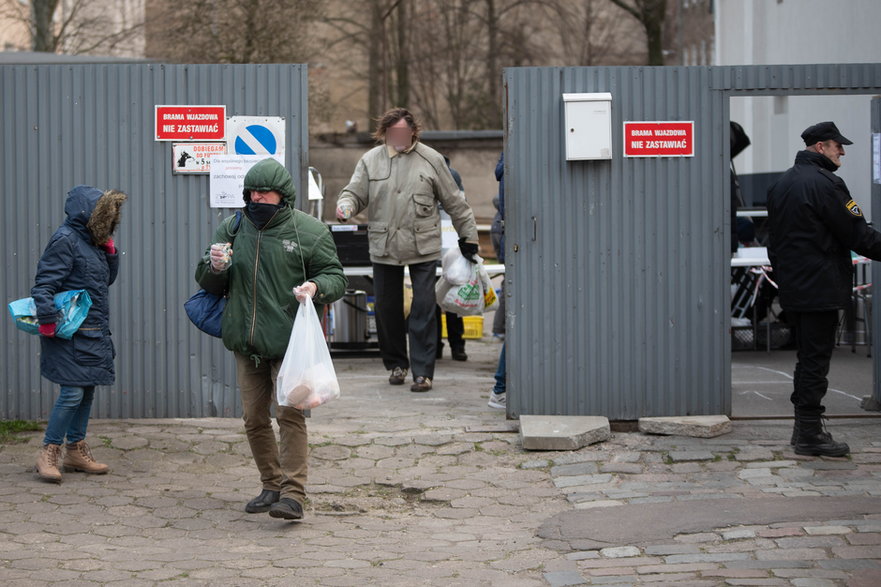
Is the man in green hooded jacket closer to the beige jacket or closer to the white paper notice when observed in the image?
the white paper notice

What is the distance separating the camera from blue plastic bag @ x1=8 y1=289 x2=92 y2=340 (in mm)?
6743

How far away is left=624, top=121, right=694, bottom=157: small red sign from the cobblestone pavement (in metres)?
1.85

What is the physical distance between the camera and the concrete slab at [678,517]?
232 inches

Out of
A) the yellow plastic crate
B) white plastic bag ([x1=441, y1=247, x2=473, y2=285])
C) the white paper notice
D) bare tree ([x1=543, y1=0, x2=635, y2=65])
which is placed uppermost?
bare tree ([x1=543, y1=0, x2=635, y2=65])

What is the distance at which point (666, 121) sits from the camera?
7.93m

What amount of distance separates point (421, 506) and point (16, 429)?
303cm

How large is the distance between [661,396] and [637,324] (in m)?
0.50

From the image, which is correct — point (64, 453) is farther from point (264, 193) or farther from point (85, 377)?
point (264, 193)

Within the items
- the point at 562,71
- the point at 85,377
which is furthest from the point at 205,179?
the point at 562,71

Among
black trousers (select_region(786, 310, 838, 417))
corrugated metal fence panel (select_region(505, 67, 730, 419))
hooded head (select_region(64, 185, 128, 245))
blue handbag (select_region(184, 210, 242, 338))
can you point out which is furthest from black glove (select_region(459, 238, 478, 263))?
blue handbag (select_region(184, 210, 242, 338))

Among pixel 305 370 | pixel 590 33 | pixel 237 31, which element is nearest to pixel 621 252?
pixel 305 370

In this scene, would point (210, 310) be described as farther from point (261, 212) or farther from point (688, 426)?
point (688, 426)

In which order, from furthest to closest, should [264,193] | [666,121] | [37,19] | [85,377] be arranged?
[37,19], [666,121], [85,377], [264,193]

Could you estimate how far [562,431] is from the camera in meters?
7.65
